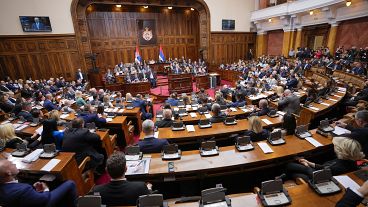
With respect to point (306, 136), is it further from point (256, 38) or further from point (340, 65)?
point (256, 38)

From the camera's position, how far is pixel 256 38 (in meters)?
20.5

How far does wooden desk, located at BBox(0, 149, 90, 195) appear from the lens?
3.16 metres

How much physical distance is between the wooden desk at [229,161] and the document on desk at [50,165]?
1.49 m

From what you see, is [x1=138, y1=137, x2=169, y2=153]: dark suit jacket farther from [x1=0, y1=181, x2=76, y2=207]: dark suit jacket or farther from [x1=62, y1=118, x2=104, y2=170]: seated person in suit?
[x1=0, y1=181, x2=76, y2=207]: dark suit jacket

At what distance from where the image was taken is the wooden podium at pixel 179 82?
12.4m

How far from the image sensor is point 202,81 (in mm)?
→ 13531

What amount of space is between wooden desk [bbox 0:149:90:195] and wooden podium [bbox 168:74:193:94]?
9160 mm

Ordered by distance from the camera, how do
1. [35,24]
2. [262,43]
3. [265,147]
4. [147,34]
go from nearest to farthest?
[265,147], [35,24], [147,34], [262,43]

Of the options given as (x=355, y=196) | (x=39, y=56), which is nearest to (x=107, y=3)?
(x=39, y=56)

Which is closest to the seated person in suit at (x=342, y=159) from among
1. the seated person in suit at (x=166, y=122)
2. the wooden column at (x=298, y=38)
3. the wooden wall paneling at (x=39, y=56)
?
the seated person in suit at (x=166, y=122)

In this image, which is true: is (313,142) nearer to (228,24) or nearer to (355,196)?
(355,196)

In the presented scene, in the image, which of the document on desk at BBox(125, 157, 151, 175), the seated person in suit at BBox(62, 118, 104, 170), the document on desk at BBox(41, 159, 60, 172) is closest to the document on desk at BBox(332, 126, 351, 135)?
the document on desk at BBox(125, 157, 151, 175)

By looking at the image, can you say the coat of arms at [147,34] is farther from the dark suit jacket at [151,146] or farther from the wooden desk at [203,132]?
the dark suit jacket at [151,146]

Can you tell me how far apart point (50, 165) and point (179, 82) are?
32.0 ft
